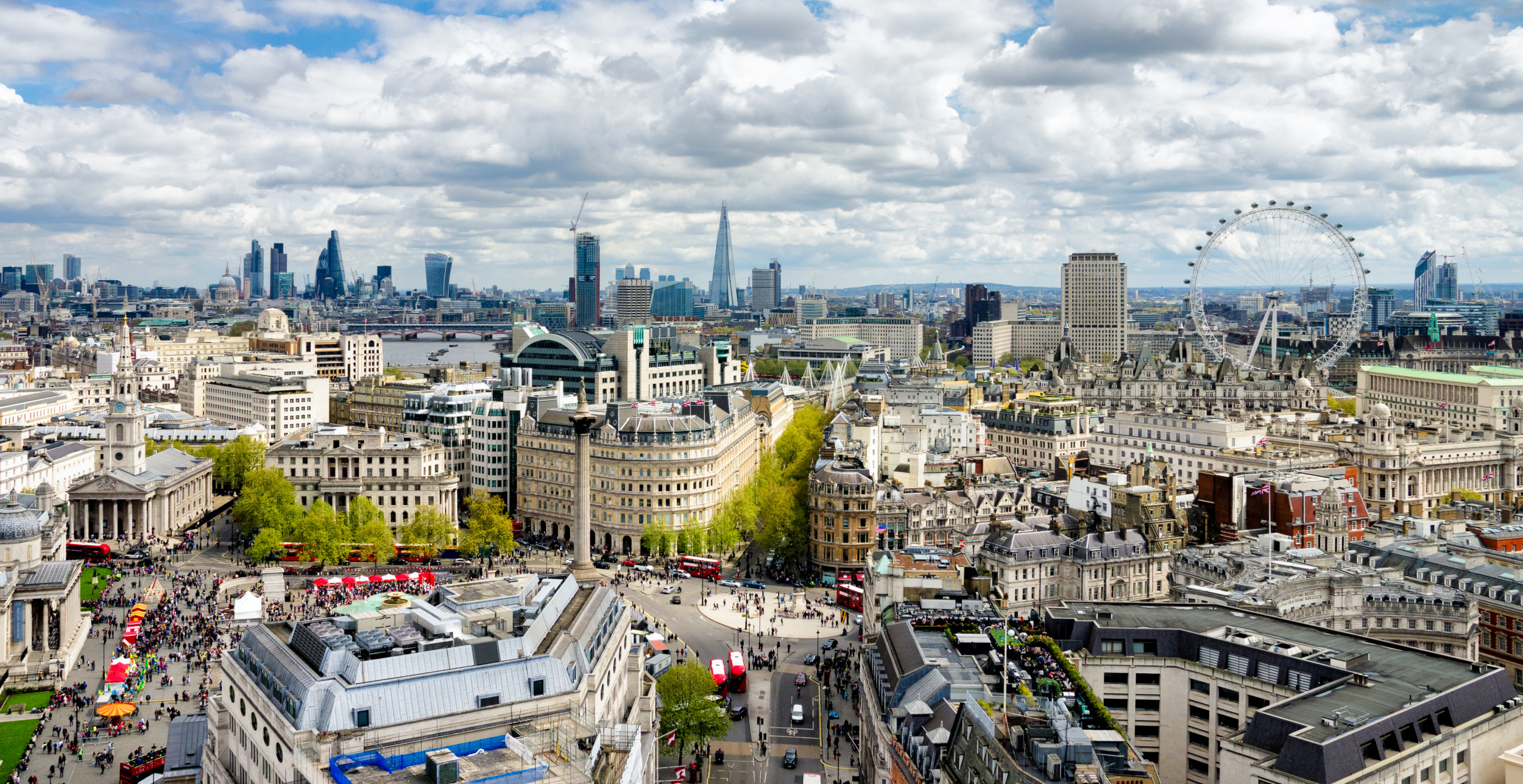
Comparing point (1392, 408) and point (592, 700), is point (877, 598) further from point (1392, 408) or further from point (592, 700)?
Answer: point (1392, 408)

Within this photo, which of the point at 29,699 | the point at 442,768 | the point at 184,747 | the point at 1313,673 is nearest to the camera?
the point at 442,768

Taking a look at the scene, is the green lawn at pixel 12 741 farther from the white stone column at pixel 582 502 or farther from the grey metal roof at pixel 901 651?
the grey metal roof at pixel 901 651

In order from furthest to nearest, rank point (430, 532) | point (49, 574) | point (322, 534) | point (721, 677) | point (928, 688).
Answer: point (430, 532) → point (322, 534) → point (49, 574) → point (721, 677) → point (928, 688)

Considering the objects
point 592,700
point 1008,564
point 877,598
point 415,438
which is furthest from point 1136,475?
point 415,438

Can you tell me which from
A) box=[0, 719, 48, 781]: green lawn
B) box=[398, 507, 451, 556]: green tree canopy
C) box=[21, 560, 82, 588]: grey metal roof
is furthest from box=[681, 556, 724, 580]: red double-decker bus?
box=[0, 719, 48, 781]: green lawn

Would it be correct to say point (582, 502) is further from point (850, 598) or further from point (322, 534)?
point (322, 534)

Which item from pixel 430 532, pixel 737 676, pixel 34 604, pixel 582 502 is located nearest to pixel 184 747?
pixel 34 604
